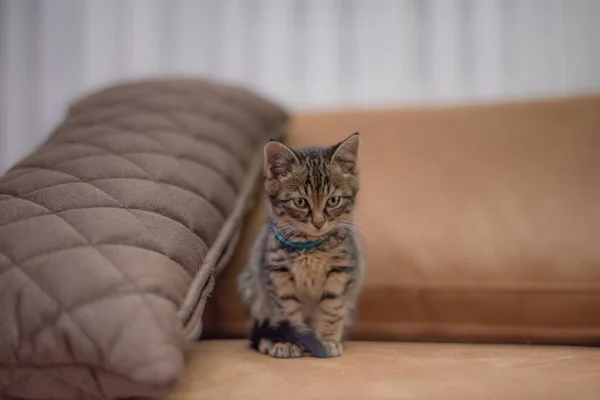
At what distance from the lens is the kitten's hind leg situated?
1126mm

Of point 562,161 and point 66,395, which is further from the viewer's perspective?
point 562,161

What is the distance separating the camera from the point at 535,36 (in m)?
1.72

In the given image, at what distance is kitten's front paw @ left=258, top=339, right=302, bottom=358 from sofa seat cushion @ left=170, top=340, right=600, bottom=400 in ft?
0.06

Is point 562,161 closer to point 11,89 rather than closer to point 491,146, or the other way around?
point 491,146

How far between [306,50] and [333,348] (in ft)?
3.30

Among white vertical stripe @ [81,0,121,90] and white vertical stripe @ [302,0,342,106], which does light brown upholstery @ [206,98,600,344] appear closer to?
white vertical stripe @ [302,0,342,106]

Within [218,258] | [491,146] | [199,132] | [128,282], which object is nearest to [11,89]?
[199,132]

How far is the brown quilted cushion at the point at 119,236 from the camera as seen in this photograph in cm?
85

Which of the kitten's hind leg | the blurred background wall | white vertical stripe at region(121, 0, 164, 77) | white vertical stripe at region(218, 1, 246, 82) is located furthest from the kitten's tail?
white vertical stripe at region(121, 0, 164, 77)

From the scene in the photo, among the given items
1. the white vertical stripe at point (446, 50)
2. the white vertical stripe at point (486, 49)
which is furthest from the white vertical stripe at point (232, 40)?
the white vertical stripe at point (486, 49)

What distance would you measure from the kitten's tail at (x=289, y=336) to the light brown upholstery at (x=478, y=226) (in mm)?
165

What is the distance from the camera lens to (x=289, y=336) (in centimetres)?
115

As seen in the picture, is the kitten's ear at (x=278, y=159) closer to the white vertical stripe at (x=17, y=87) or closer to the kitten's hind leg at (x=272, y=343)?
the kitten's hind leg at (x=272, y=343)

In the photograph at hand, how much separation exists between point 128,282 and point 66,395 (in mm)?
190
